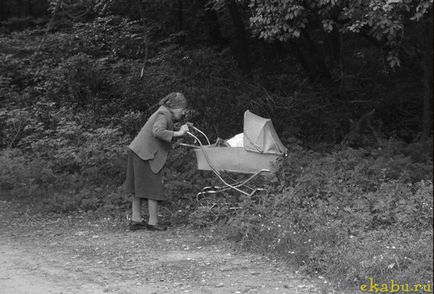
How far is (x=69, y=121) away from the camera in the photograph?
1359 cm

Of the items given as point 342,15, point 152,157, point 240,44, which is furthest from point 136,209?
point 240,44

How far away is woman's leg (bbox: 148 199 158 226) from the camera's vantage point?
899 centimetres

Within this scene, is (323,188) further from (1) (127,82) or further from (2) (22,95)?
(2) (22,95)

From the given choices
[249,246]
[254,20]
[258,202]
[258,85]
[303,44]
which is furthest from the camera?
[303,44]

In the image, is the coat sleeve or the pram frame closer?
the coat sleeve

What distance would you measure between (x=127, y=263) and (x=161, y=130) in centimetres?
192

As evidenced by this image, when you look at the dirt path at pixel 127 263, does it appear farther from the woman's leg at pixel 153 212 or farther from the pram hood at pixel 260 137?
the pram hood at pixel 260 137

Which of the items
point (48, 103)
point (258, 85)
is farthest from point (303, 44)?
point (48, 103)

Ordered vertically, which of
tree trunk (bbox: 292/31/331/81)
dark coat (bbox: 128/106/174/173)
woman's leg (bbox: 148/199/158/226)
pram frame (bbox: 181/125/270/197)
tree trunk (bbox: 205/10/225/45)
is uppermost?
tree trunk (bbox: 205/10/225/45)

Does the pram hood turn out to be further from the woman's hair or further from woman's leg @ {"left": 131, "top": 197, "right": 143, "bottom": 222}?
woman's leg @ {"left": 131, "top": 197, "right": 143, "bottom": 222}

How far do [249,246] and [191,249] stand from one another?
0.66m

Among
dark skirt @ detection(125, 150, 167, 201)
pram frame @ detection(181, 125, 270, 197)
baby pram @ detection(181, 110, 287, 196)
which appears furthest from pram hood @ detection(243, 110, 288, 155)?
dark skirt @ detection(125, 150, 167, 201)

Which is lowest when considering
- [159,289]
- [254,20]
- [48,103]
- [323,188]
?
[159,289]

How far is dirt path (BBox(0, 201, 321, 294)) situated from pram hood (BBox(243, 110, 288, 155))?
1235mm
